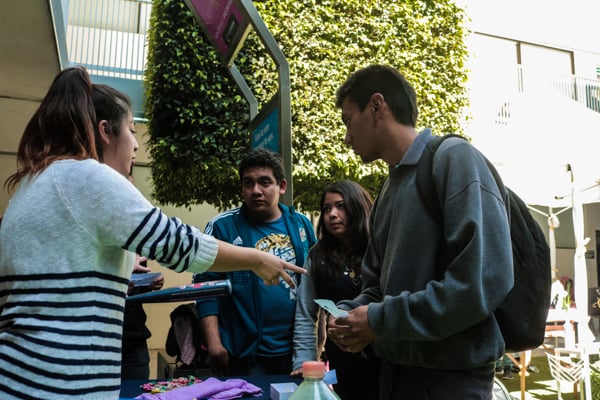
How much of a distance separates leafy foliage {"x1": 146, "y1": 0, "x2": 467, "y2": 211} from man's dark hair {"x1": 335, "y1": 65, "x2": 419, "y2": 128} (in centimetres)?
652

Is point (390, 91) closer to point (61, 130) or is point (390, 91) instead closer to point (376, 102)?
point (376, 102)

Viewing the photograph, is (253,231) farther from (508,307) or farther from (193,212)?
(193,212)

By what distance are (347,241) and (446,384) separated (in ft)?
4.93

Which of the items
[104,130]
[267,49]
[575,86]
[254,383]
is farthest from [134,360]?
[575,86]

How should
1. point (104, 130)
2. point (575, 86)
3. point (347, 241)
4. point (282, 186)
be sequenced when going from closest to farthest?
point (104, 130) < point (347, 241) < point (282, 186) < point (575, 86)

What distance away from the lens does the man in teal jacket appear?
8.86 ft

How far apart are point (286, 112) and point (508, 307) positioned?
2.37 m

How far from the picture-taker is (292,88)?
8.73 meters

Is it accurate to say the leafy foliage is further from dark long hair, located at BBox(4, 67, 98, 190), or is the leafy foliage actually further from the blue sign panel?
dark long hair, located at BBox(4, 67, 98, 190)

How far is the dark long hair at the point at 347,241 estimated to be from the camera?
2.77m

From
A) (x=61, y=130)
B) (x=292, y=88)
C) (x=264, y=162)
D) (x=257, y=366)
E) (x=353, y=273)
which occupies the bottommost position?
(x=257, y=366)

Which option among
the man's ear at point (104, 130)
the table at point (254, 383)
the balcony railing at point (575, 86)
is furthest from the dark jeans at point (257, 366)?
the balcony railing at point (575, 86)

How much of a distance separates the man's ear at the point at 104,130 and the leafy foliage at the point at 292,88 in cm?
674

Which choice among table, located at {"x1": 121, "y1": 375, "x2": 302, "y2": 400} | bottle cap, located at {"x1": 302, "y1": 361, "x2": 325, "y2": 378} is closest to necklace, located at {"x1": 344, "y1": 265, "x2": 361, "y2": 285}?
table, located at {"x1": 121, "y1": 375, "x2": 302, "y2": 400}
